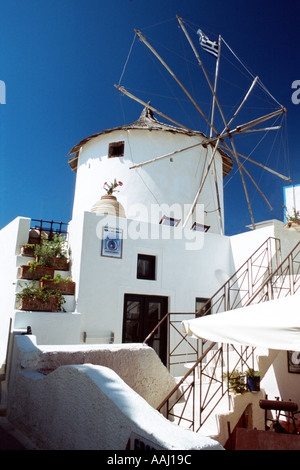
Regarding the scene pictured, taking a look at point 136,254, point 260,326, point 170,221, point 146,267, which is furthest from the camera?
point 170,221

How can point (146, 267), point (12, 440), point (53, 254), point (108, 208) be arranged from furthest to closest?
point (108, 208) → point (146, 267) → point (53, 254) → point (12, 440)

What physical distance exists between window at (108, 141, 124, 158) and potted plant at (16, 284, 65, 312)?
327 inches

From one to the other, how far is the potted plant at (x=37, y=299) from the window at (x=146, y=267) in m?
2.81

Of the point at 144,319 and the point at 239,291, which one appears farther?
the point at 239,291

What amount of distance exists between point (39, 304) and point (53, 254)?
1.77 metres

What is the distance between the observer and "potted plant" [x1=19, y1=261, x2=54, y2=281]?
905 cm

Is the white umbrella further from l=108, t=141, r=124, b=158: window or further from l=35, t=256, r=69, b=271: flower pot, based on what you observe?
l=108, t=141, r=124, b=158: window

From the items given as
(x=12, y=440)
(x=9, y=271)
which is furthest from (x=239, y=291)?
(x=12, y=440)

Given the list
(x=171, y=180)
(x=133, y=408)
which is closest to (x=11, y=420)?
(x=133, y=408)

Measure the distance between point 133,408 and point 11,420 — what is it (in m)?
3.00

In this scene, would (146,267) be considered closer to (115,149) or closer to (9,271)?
(9,271)

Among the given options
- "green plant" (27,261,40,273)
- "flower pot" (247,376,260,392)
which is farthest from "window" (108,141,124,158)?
"flower pot" (247,376,260,392)

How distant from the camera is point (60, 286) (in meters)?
9.16
